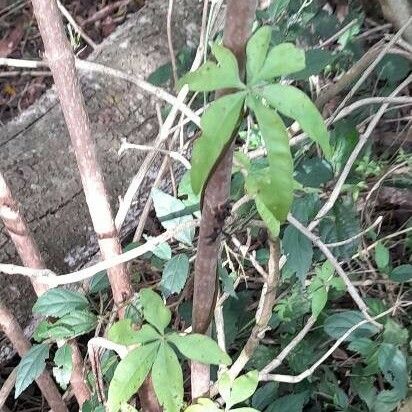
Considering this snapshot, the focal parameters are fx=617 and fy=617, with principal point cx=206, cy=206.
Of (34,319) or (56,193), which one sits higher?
(56,193)

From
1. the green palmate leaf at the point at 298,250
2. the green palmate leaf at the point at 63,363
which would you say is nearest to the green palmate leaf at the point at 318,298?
the green palmate leaf at the point at 298,250

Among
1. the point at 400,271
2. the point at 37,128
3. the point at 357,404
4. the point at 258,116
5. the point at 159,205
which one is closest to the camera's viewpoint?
the point at 258,116

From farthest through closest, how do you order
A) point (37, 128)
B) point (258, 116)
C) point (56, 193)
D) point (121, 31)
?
point (121, 31) < point (37, 128) < point (56, 193) < point (258, 116)

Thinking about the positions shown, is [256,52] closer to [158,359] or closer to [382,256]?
[158,359]

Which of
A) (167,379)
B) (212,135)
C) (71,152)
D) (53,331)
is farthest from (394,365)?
(71,152)

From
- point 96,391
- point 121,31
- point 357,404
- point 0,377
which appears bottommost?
point 357,404

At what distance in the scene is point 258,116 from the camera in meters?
0.48

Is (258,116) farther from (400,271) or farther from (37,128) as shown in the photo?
(37,128)

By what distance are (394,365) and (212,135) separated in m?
0.62

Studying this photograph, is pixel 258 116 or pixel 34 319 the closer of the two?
pixel 258 116

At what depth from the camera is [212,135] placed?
1.57 feet

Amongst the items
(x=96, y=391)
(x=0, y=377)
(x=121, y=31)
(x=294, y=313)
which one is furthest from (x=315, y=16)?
(x=0, y=377)

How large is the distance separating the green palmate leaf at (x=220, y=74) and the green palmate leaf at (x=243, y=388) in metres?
0.44

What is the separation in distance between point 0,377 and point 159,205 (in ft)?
2.03
